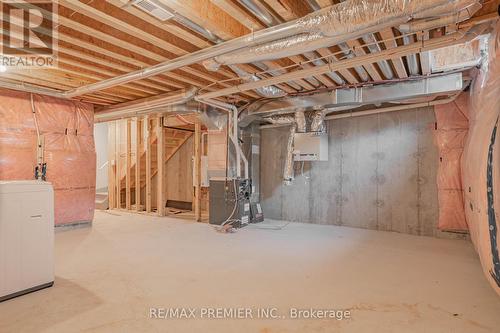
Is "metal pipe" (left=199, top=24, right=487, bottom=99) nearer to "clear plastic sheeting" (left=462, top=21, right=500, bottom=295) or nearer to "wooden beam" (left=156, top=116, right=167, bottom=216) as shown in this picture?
"clear plastic sheeting" (left=462, top=21, right=500, bottom=295)

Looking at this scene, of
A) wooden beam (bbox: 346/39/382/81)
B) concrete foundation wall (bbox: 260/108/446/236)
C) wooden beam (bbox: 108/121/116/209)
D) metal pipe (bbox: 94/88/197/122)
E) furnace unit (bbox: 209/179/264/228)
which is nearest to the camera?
wooden beam (bbox: 346/39/382/81)

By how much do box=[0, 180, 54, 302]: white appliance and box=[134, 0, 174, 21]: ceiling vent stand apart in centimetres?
165

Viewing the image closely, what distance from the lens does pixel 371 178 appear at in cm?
477

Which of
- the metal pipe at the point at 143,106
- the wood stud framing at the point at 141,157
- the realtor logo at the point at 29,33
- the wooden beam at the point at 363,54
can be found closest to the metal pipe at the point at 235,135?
the metal pipe at the point at 143,106

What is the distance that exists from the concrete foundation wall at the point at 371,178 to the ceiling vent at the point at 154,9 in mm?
3654

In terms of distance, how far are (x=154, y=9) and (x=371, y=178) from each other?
159 inches

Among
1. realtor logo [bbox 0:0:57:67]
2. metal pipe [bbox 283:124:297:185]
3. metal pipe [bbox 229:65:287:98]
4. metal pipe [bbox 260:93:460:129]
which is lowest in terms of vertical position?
metal pipe [bbox 283:124:297:185]

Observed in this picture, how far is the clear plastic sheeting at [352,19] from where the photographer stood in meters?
1.79

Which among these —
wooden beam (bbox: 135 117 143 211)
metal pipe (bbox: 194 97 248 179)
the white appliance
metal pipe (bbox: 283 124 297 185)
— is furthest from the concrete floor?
wooden beam (bbox: 135 117 143 211)

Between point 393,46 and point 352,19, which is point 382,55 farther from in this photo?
point 352,19

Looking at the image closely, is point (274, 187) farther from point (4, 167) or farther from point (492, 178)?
point (4, 167)

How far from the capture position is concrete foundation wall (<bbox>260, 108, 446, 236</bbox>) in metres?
4.35

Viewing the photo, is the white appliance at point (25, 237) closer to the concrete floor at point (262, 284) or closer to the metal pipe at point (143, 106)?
the concrete floor at point (262, 284)

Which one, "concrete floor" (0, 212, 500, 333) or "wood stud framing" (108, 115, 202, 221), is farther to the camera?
"wood stud framing" (108, 115, 202, 221)
